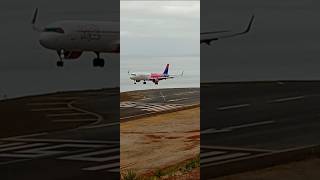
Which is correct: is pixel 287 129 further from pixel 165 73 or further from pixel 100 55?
pixel 100 55

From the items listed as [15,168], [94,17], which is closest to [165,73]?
[94,17]

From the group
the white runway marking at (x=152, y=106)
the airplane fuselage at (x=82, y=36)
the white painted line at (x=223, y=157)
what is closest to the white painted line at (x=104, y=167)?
the white painted line at (x=223, y=157)

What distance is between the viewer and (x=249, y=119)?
294 inches

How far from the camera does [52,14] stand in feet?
20.9

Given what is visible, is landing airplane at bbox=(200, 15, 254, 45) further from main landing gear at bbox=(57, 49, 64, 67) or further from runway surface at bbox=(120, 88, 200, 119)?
main landing gear at bbox=(57, 49, 64, 67)

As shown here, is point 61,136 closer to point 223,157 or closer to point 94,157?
point 94,157

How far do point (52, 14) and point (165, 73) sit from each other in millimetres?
2214

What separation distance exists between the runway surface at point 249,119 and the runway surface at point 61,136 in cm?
165

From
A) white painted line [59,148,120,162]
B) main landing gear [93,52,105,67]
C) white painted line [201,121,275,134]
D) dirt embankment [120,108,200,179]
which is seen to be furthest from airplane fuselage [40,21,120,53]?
dirt embankment [120,108,200,179]

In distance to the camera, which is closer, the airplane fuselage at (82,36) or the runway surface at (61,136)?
the airplane fuselage at (82,36)

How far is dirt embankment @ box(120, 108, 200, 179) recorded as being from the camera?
28.4ft

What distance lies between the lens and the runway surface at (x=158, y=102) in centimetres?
834

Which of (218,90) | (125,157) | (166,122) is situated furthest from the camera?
(166,122)

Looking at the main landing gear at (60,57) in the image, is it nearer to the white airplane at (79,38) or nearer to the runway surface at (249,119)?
the white airplane at (79,38)
